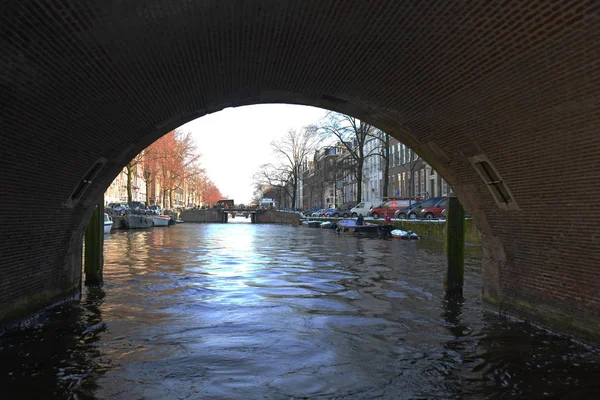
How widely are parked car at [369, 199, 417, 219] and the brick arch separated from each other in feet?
106

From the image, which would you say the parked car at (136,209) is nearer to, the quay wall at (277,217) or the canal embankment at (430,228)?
the quay wall at (277,217)

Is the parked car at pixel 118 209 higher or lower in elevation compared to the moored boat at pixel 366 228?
higher

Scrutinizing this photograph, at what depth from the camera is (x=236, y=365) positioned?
6.10m

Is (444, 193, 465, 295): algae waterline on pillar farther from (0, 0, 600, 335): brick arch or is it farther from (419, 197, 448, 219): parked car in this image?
(419, 197, 448, 219): parked car

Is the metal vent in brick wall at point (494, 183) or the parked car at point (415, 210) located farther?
the parked car at point (415, 210)

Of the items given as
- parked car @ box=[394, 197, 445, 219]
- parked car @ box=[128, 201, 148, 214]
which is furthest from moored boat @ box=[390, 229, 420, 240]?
parked car @ box=[128, 201, 148, 214]

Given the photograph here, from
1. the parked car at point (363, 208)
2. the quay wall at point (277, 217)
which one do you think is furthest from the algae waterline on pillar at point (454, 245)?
the quay wall at point (277, 217)

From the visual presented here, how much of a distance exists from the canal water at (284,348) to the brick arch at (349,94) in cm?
89

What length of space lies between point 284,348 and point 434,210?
1162 inches

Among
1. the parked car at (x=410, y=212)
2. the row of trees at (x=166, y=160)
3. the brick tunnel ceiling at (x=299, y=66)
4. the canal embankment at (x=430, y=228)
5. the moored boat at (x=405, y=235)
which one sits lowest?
the moored boat at (x=405, y=235)

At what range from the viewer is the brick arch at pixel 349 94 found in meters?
5.29

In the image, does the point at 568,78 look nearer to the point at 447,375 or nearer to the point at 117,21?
the point at 447,375

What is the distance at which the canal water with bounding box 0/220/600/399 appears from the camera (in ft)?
17.6

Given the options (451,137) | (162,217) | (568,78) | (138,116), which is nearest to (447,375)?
(568,78)
